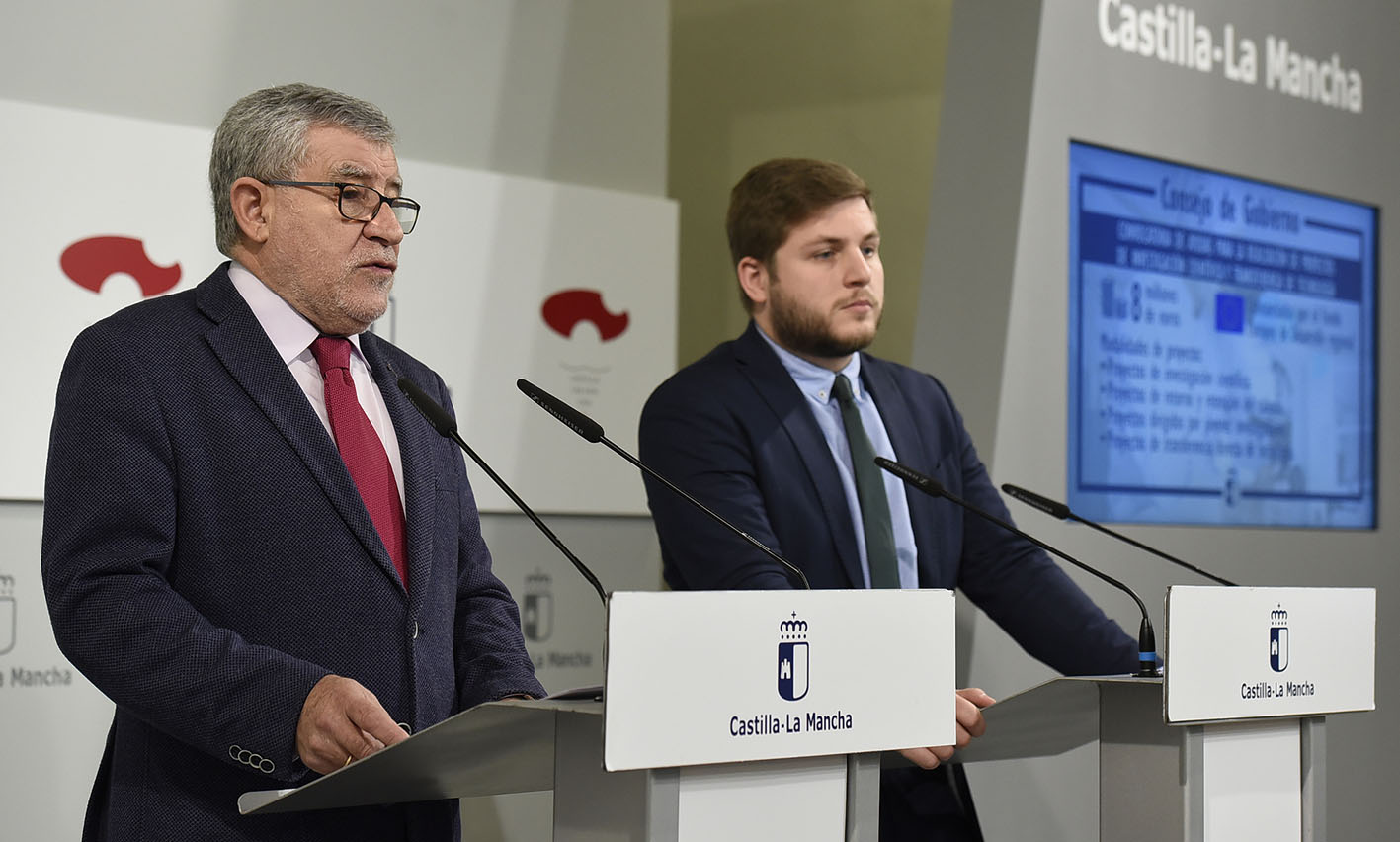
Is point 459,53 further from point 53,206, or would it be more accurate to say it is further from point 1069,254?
point 1069,254

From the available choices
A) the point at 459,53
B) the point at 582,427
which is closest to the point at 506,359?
the point at 459,53

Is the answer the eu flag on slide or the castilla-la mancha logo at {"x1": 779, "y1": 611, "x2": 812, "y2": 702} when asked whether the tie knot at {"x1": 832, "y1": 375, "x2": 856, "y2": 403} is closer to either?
the castilla-la mancha logo at {"x1": 779, "y1": 611, "x2": 812, "y2": 702}

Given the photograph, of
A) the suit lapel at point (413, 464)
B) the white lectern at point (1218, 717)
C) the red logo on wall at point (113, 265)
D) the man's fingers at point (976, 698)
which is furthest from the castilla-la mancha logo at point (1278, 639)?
the red logo on wall at point (113, 265)

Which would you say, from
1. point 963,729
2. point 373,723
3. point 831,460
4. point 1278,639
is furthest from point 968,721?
point 831,460

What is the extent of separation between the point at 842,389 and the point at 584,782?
4.66ft

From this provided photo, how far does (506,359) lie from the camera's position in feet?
12.8

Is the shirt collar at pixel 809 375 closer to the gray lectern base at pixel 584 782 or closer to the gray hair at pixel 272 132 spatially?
the gray hair at pixel 272 132

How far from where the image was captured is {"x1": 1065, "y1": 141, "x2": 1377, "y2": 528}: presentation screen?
3664 millimetres

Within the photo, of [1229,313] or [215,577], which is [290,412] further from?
[1229,313]

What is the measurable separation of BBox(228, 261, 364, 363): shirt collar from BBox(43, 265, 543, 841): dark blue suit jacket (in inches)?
1.3

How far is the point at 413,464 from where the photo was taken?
1955 millimetres

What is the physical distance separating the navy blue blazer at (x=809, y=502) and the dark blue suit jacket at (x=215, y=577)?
0.67 m

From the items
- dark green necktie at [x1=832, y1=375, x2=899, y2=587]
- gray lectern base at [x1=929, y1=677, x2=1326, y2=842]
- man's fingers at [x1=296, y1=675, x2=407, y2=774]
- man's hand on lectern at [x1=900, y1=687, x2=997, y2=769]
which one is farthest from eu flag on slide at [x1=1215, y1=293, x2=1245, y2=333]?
man's fingers at [x1=296, y1=675, x2=407, y2=774]

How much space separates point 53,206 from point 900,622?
2392 millimetres
